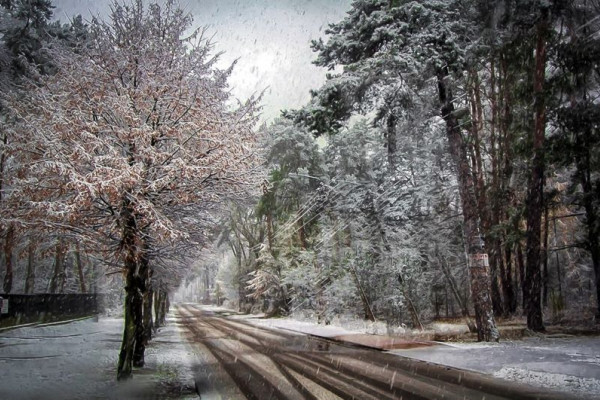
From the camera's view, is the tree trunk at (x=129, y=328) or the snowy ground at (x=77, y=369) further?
the tree trunk at (x=129, y=328)

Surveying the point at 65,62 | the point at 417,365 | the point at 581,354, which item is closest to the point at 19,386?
the point at 65,62

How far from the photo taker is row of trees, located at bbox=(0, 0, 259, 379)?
26.8ft

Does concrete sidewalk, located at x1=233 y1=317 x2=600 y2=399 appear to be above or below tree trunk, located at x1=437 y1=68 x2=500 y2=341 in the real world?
below

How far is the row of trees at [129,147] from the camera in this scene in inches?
322

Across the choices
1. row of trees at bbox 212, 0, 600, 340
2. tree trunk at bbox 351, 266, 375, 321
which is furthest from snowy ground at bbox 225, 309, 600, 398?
tree trunk at bbox 351, 266, 375, 321

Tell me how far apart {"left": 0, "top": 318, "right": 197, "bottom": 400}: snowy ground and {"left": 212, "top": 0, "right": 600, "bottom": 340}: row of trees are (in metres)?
5.67

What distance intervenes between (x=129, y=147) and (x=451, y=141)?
1161 cm

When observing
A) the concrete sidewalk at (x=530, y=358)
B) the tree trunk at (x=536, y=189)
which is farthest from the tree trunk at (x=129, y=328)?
the tree trunk at (x=536, y=189)

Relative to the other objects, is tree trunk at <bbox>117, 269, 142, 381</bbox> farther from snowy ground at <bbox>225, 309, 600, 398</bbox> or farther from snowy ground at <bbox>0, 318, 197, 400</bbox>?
snowy ground at <bbox>225, 309, 600, 398</bbox>

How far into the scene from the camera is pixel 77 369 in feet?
36.2

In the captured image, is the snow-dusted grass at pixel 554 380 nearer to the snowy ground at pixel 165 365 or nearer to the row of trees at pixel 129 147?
the snowy ground at pixel 165 365

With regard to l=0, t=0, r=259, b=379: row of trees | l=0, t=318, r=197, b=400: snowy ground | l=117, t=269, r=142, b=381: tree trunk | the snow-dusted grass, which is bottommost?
l=0, t=318, r=197, b=400: snowy ground

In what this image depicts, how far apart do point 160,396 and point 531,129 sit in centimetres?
1540

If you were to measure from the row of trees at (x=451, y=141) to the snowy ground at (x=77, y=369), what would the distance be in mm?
5669
